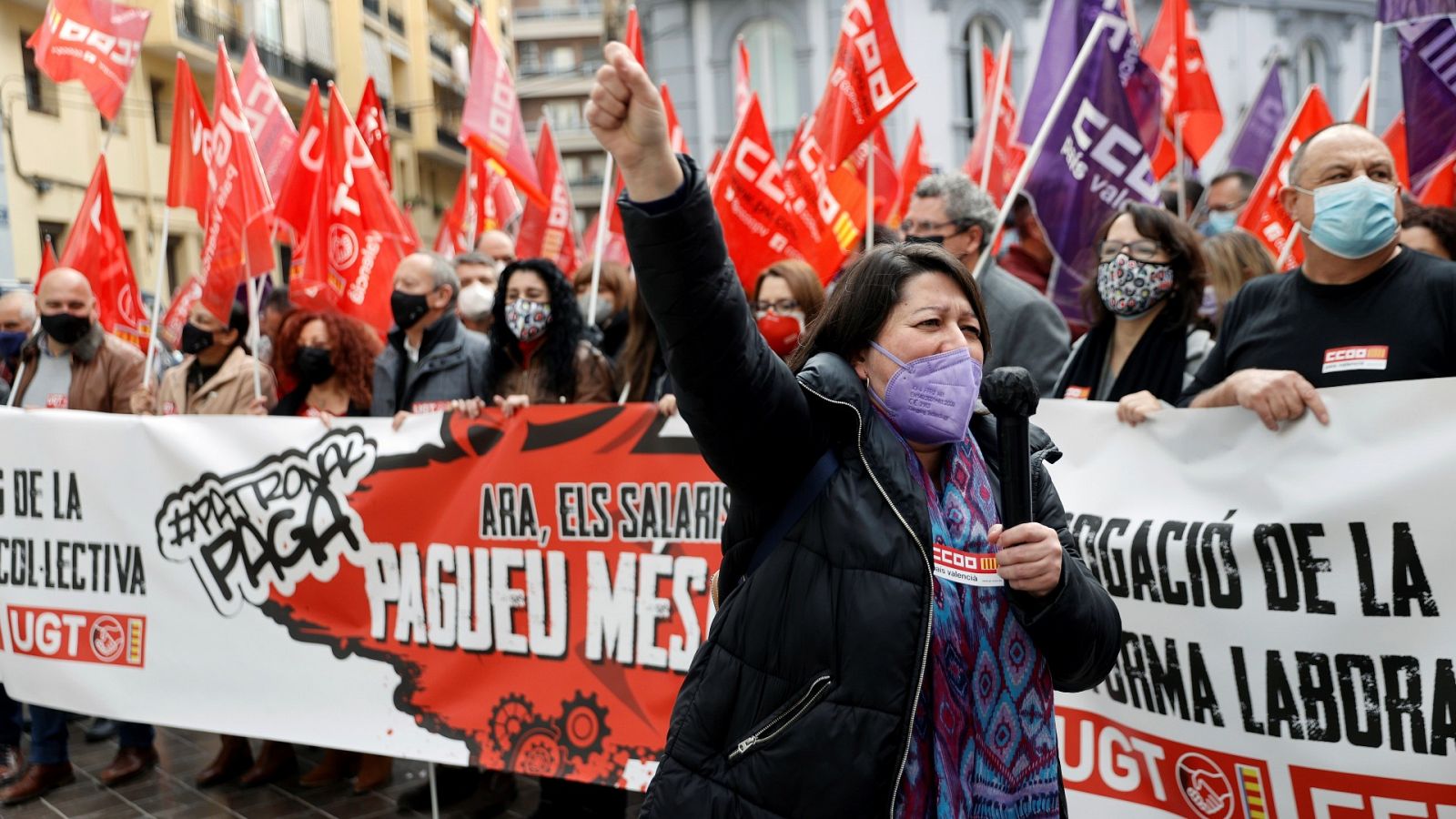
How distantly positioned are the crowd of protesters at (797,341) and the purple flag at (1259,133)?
5051mm

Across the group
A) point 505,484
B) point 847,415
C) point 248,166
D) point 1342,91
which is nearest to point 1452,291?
point 847,415

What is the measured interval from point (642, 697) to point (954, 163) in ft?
77.2

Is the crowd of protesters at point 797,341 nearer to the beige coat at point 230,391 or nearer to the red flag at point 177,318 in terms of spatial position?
the beige coat at point 230,391

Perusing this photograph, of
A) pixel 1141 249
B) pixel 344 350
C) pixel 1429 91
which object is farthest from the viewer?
pixel 344 350

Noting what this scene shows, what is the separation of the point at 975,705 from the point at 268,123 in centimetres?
653

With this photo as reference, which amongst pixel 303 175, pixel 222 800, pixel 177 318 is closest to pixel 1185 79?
pixel 303 175

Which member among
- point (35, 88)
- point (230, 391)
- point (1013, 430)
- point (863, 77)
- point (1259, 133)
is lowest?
point (1013, 430)

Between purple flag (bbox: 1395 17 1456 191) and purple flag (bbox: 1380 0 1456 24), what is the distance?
28 cm

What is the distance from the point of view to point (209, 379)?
6.26m

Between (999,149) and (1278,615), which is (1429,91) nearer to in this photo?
(1278,615)

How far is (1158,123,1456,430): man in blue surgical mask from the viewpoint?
3.22 metres

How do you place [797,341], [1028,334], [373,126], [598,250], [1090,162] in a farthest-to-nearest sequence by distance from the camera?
[373,126] < [598,250] < [1090,162] < [1028,334] < [797,341]

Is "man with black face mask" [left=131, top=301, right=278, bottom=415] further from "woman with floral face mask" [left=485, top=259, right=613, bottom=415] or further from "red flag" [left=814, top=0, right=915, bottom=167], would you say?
"red flag" [left=814, top=0, right=915, bottom=167]

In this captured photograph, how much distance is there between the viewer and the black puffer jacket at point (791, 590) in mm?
1836
